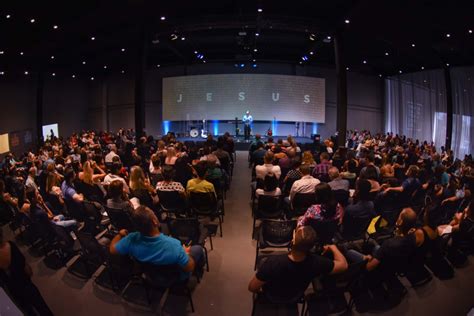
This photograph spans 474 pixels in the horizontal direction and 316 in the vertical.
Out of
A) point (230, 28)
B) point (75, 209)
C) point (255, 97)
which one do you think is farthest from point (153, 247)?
point (255, 97)

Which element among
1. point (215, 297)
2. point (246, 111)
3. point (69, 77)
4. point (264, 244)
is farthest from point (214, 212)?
point (69, 77)

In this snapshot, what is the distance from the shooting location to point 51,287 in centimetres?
431

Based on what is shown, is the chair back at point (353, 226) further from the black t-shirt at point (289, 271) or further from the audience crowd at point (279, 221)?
the black t-shirt at point (289, 271)

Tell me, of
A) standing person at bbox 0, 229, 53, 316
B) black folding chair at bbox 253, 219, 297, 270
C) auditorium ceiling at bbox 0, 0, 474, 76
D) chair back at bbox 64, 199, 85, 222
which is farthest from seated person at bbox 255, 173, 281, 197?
auditorium ceiling at bbox 0, 0, 474, 76

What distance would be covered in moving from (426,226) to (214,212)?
3.04 m

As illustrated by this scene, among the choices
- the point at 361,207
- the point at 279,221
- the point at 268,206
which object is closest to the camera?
the point at 279,221

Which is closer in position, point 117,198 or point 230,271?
point 230,271

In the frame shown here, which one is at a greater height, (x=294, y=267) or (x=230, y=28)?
(x=230, y=28)

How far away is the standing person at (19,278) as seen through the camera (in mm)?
3188

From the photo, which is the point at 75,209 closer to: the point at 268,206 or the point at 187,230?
the point at 187,230

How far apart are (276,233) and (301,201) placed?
1.13m

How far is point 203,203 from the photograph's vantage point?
228 inches

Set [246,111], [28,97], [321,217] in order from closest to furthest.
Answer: [321,217], [28,97], [246,111]

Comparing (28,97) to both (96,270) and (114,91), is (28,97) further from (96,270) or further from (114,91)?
(96,270)
